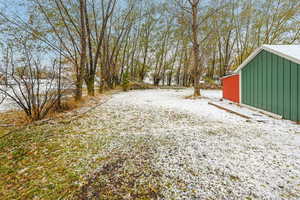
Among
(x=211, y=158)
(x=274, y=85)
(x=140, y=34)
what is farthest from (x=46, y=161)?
(x=140, y=34)

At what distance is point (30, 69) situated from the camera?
340 cm

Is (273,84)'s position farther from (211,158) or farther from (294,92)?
(211,158)

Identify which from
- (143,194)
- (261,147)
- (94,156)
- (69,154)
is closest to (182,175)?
(143,194)

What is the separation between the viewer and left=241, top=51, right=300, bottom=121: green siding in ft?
10.4

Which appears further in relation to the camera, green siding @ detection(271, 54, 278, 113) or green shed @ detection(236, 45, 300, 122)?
green siding @ detection(271, 54, 278, 113)

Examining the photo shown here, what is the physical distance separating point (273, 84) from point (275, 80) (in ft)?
0.41

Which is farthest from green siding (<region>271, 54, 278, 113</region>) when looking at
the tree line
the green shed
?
the tree line

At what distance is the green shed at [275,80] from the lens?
10.4 ft

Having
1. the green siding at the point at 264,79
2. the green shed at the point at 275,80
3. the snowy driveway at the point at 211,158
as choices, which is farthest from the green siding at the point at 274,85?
the snowy driveway at the point at 211,158

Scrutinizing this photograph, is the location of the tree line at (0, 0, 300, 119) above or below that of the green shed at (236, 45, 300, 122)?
above

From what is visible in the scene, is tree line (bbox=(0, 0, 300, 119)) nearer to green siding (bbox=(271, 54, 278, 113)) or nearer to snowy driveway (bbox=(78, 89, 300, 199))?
snowy driveway (bbox=(78, 89, 300, 199))

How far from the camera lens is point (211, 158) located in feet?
5.88

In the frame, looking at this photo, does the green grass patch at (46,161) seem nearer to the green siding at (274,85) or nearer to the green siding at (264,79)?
the green siding at (274,85)

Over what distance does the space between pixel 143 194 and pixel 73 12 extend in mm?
8836
